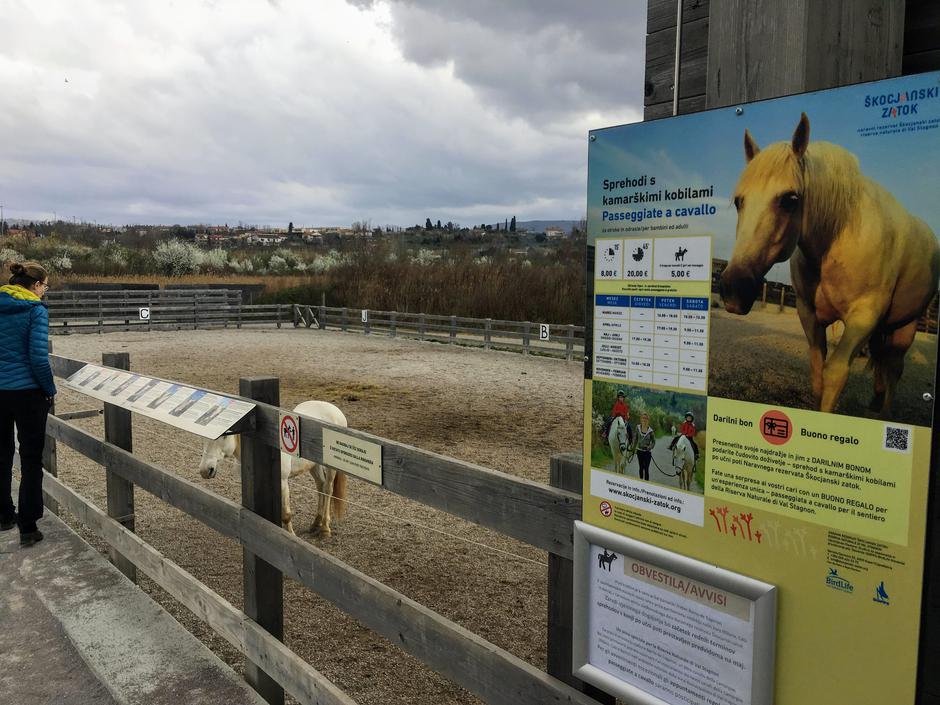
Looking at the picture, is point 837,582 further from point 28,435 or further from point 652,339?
point 28,435

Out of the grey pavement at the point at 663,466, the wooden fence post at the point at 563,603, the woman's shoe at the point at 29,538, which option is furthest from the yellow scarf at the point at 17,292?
the grey pavement at the point at 663,466

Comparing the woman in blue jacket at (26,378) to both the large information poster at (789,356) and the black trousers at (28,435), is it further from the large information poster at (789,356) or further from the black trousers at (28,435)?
the large information poster at (789,356)

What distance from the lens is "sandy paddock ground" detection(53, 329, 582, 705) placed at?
430 cm

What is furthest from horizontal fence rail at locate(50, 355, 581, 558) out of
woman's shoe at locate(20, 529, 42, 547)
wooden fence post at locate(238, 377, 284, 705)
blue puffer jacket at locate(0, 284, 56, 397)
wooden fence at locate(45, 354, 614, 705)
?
woman's shoe at locate(20, 529, 42, 547)

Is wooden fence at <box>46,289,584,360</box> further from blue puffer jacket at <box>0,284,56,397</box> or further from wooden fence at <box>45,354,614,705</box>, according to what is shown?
wooden fence at <box>45,354,614,705</box>

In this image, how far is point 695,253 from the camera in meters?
1.59

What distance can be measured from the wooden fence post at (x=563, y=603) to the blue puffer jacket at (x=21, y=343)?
397 centimetres

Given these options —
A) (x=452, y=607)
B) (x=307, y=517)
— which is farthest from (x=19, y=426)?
(x=452, y=607)

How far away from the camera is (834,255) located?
1.38 m

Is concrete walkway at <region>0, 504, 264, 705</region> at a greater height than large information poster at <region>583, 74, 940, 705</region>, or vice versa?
large information poster at <region>583, 74, 940, 705</region>

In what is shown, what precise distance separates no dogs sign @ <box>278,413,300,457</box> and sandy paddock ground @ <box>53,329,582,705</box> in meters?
1.05

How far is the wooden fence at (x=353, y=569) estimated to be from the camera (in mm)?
2016

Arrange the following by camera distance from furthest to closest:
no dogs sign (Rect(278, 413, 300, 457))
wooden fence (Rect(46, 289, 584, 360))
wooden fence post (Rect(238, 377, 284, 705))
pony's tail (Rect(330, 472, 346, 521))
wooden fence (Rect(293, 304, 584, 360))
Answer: wooden fence (Rect(46, 289, 584, 360)), wooden fence (Rect(293, 304, 584, 360)), pony's tail (Rect(330, 472, 346, 521)), wooden fence post (Rect(238, 377, 284, 705)), no dogs sign (Rect(278, 413, 300, 457))

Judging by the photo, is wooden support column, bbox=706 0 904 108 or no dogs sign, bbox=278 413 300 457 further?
no dogs sign, bbox=278 413 300 457
